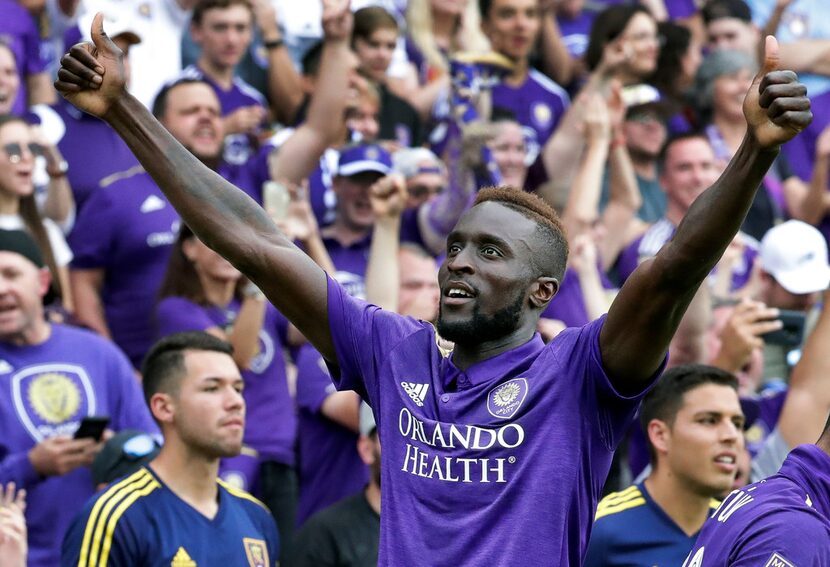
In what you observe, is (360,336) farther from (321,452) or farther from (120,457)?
(321,452)

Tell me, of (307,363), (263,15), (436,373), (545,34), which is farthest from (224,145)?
(436,373)

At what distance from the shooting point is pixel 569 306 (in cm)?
812

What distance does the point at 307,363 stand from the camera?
7.32 meters

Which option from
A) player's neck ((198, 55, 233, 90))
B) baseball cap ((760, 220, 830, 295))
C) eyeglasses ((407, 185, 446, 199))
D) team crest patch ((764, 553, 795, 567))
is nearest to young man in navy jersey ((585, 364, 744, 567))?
baseball cap ((760, 220, 830, 295))

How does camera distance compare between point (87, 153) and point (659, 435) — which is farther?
point (87, 153)

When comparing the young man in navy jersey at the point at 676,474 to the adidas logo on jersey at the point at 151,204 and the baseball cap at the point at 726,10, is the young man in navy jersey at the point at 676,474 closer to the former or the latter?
the adidas logo on jersey at the point at 151,204

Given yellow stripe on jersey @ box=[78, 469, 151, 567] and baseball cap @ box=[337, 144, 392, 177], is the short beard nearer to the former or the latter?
yellow stripe on jersey @ box=[78, 469, 151, 567]

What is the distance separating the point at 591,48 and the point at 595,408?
6913mm

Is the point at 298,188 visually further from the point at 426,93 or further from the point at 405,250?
the point at 426,93

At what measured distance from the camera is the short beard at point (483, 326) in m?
4.11

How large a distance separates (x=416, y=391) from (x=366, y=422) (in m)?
2.66

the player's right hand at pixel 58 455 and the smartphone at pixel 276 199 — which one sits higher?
the smartphone at pixel 276 199

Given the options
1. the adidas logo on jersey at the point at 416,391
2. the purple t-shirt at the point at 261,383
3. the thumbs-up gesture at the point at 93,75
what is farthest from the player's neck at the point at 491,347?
the purple t-shirt at the point at 261,383

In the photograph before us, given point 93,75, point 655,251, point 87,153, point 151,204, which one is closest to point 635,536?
point 93,75
